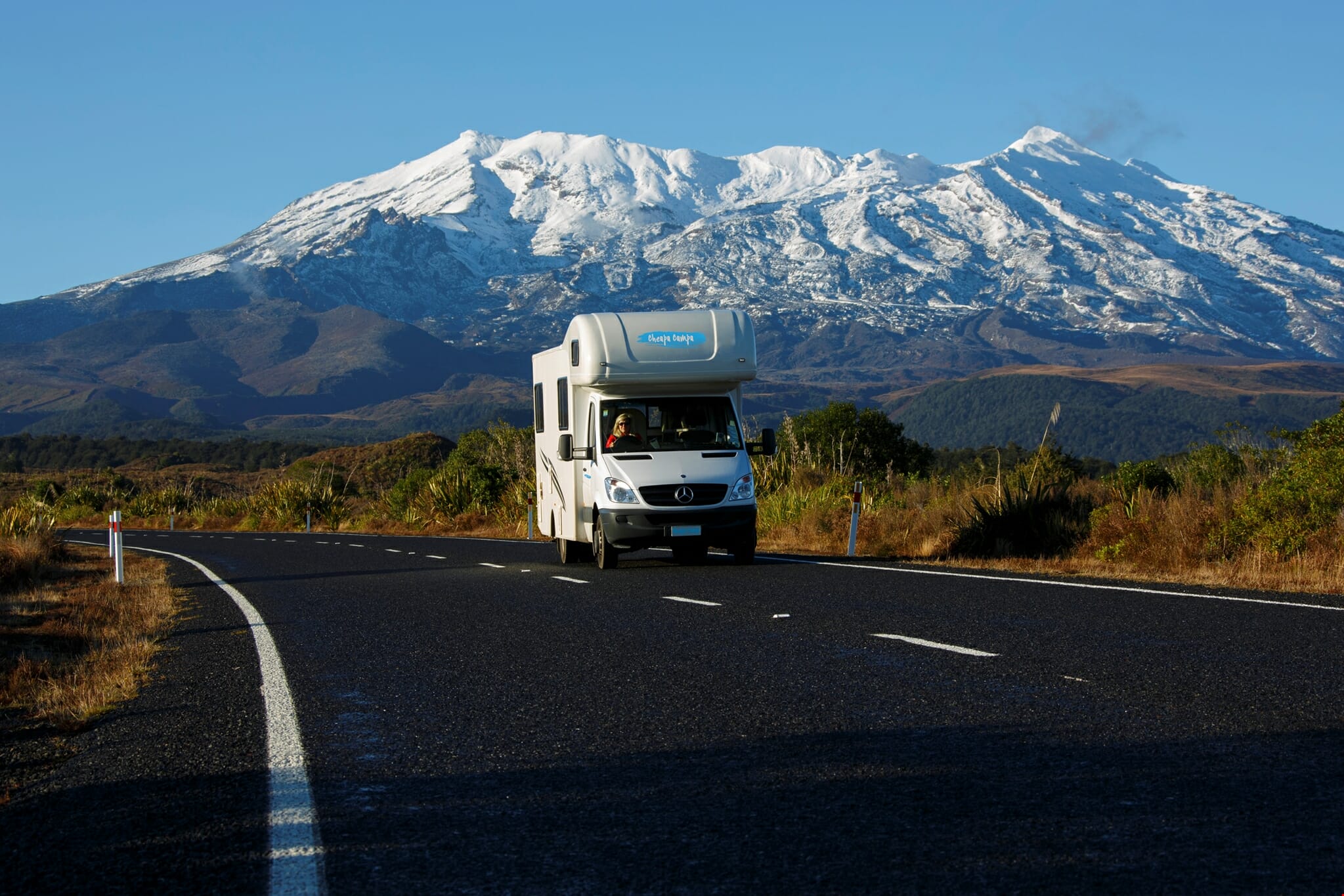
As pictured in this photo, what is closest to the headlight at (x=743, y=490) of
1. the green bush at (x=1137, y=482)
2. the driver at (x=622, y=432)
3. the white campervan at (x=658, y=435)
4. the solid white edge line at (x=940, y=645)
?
the white campervan at (x=658, y=435)

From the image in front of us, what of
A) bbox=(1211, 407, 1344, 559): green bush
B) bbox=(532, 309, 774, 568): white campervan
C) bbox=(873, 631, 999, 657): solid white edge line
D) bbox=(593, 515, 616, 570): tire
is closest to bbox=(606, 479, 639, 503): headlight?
bbox=(532, 309, 774, 568): white campervan

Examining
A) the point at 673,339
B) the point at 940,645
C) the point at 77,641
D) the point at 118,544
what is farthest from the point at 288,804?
the point at 118,544

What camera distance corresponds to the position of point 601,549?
16469 mm

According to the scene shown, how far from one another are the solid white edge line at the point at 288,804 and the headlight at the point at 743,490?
755 centimetres

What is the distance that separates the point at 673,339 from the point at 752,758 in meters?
10.9

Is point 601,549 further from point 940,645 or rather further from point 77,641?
point 940,645

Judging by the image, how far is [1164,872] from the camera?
4312 millimetres

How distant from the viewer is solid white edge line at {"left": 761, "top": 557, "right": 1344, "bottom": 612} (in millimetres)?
10781

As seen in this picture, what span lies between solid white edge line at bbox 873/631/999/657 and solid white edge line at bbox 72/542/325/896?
3.78 m

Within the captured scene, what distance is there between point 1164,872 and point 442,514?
32.4 m

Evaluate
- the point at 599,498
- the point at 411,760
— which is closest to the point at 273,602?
the point at 599,498

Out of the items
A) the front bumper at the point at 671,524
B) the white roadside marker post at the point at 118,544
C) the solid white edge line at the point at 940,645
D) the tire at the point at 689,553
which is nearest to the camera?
the solid white edge line at the point at 940,645

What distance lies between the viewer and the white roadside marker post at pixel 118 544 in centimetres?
1836

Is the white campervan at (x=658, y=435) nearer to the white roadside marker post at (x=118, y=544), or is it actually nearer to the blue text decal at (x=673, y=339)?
the blue text decal at (x=673, y=339)
